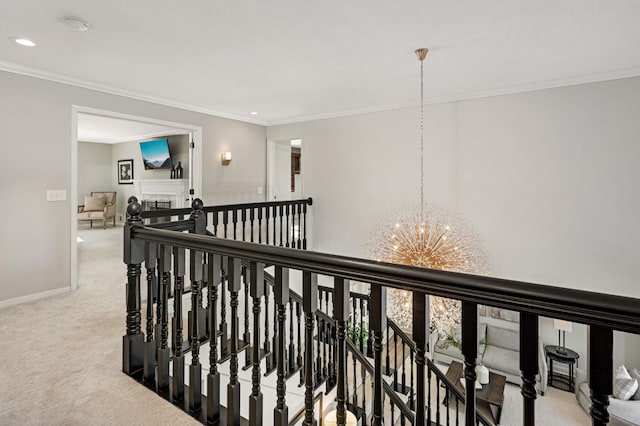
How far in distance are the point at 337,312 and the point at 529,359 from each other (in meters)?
0.52

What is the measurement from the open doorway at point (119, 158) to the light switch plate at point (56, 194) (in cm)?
167

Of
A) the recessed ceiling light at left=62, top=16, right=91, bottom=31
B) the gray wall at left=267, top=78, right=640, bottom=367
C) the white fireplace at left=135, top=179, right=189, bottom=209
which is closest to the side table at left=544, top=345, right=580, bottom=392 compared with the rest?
the gray wall at left=267, top=78, right=640, bottom=367

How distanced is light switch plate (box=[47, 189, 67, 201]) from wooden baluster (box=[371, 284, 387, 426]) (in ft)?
13.2

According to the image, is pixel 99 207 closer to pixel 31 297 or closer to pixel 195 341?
pixel 31 297

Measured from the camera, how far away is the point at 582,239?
3.77 metres

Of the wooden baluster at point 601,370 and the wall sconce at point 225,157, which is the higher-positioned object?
the wall sconce at point 225,157

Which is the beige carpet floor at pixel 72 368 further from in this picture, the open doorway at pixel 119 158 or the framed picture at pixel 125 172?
the framed picture at pixel 125 172

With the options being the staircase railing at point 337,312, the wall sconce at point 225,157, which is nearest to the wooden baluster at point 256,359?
the staircase railing at point 337,312

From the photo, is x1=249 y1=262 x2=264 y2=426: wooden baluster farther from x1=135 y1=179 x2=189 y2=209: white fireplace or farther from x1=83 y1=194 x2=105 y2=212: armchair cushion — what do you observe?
x1=83 y1=194 x2=105 y2=212: armchair cushion

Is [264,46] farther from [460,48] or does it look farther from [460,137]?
[460,137]

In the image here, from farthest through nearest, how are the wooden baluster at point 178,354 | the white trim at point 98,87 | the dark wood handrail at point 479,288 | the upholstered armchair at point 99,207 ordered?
the upholstered armchair at point 99,207, the white trim at point 98,87, the wooden baluster at point 178,354, the dark wood handrail at point 479,288

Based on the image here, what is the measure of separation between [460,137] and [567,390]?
397 centimetres

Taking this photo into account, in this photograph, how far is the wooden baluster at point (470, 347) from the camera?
83 centimetres

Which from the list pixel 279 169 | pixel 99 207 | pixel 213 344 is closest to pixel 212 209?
pixel 213 344
